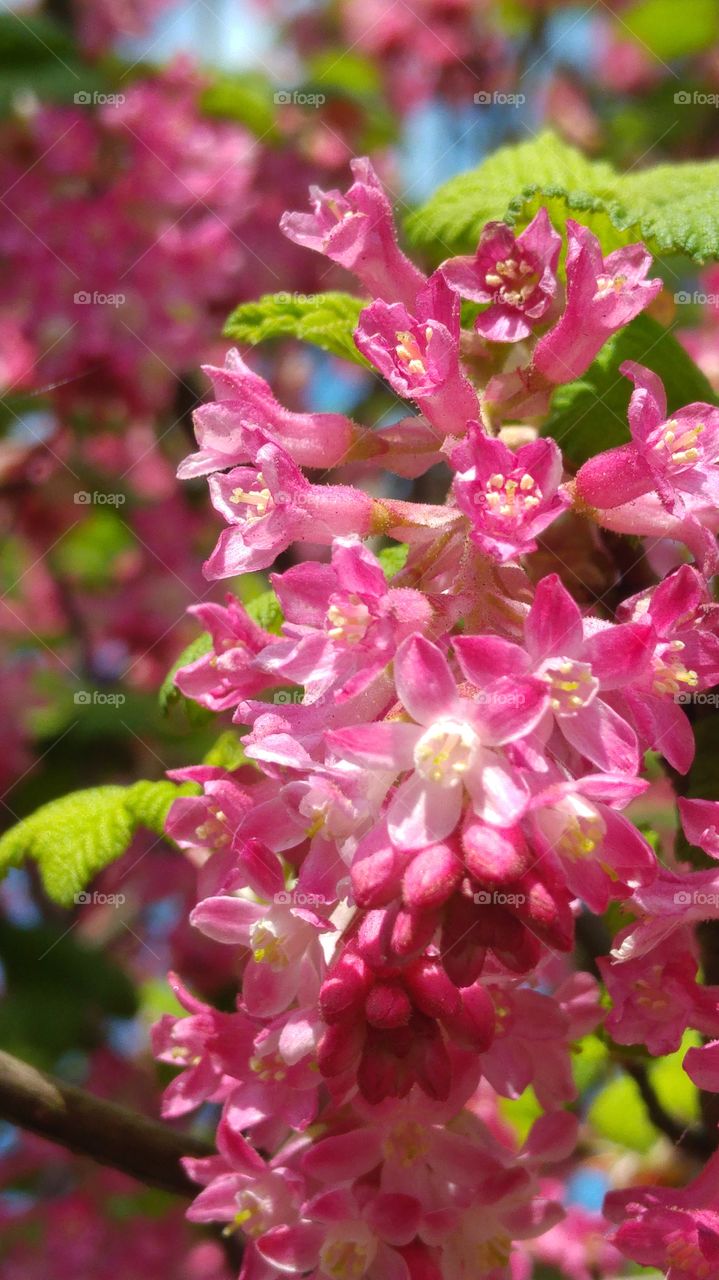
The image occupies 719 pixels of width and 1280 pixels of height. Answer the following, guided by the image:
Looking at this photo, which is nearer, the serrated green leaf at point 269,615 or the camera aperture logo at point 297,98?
the serrated green leaf at point 269,615

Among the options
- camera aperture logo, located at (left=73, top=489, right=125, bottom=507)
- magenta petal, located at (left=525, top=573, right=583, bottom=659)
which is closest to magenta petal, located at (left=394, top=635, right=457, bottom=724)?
magenta petal, located at (left=525, top=573, right=583, bottom=659)

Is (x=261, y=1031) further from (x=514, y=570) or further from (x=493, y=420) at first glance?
(x=493, y=420)

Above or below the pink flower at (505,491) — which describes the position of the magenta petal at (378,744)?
below

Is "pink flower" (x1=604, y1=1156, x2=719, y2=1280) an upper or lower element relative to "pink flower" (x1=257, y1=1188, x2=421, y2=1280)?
lower

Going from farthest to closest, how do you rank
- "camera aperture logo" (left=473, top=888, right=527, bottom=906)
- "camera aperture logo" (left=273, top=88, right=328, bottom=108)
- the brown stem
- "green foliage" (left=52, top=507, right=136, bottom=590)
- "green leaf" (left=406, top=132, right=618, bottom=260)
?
"green foliage" (left=52, top=507, right=136, bottom=590) < "camera aperture logo" (left=273, top=88, right=328, bottom=108) < "green leaf" (left=406, top=132, right=618, bottom=260) < the brown stem < "camera aperture logo" (left=473, top=888, right=527, bottom=906)

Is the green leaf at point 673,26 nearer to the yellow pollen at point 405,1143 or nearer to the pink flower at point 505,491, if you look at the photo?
the pink flower at point 505,491

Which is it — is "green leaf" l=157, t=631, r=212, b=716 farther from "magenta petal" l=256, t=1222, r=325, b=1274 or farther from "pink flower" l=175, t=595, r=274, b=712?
"magenta petal" l=256, t=1222, r=325, b=1274

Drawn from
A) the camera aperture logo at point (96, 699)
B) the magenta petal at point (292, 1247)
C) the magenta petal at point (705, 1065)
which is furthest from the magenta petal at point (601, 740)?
the camera aperture logo at point (96, 699)
